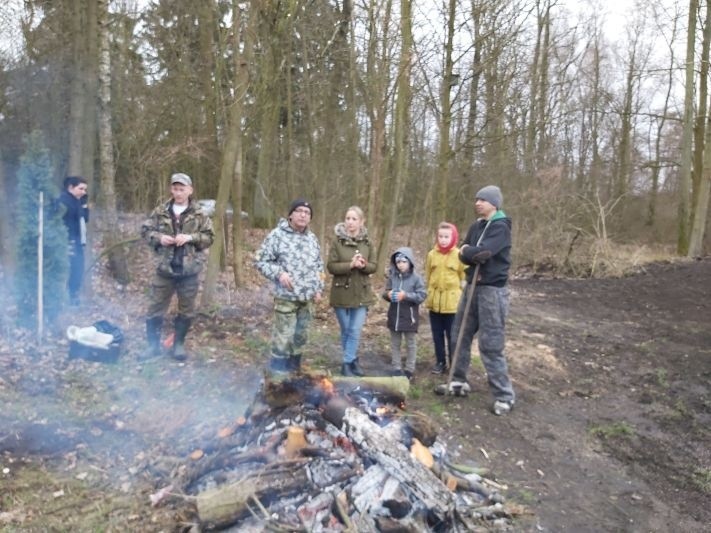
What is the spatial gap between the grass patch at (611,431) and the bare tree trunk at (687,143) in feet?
53.2

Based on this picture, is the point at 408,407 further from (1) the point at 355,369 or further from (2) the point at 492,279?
(2) the point at 492,279

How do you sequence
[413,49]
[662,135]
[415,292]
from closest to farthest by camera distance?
1. [415,292]
2. [413,49]
3. [662,135]

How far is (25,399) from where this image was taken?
4.82 m

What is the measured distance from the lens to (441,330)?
239 inches

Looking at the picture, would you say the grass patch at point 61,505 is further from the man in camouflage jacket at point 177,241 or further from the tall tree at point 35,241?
the tall tree at point 35,241

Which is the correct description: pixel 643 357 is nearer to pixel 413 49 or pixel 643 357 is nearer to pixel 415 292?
pixel 415 292

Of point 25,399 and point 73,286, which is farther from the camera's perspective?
point 73,286

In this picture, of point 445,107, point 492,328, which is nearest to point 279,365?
point 492,328

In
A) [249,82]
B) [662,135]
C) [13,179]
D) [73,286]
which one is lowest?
[73,286]

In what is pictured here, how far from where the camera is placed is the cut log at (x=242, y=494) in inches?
125

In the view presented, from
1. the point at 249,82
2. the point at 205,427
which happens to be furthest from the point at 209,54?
the point at 205,427

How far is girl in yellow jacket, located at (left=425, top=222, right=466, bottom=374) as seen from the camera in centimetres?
582

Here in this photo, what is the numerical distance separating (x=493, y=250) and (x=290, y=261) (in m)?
1.90

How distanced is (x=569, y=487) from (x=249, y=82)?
6.45 meters
